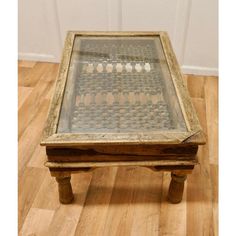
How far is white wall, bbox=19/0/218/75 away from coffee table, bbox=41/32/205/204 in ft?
2.02

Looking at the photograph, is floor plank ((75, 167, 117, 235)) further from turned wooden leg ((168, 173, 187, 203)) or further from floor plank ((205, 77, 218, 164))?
floor plank ((205, 77, 218, 164))

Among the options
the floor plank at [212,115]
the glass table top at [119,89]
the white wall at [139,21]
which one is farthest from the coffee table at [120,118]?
the white wall at [139,21]

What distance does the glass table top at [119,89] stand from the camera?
109cm

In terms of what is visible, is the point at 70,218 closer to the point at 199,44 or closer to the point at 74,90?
the point at 74,90

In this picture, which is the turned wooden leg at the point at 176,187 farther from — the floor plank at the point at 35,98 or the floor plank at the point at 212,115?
the floor plank at the point at 35,98

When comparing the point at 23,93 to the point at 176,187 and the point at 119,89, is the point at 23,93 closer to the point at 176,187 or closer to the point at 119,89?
the point at 119,89

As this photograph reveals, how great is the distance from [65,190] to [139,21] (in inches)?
51.3

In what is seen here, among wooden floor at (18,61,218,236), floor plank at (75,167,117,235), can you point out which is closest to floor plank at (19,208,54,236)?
wooden floor at (18,61,218,236)

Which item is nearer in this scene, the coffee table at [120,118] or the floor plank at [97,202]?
the coffee table at [120,118]

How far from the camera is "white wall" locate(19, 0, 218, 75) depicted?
2002mm

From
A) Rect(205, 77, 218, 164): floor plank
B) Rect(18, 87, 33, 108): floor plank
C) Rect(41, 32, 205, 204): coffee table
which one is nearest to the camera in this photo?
Rect(41, 32, 205, 204): coffee table

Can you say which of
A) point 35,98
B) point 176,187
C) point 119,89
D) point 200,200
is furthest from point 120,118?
point 35,98

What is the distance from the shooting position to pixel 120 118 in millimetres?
1126

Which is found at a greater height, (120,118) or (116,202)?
(120,118)
